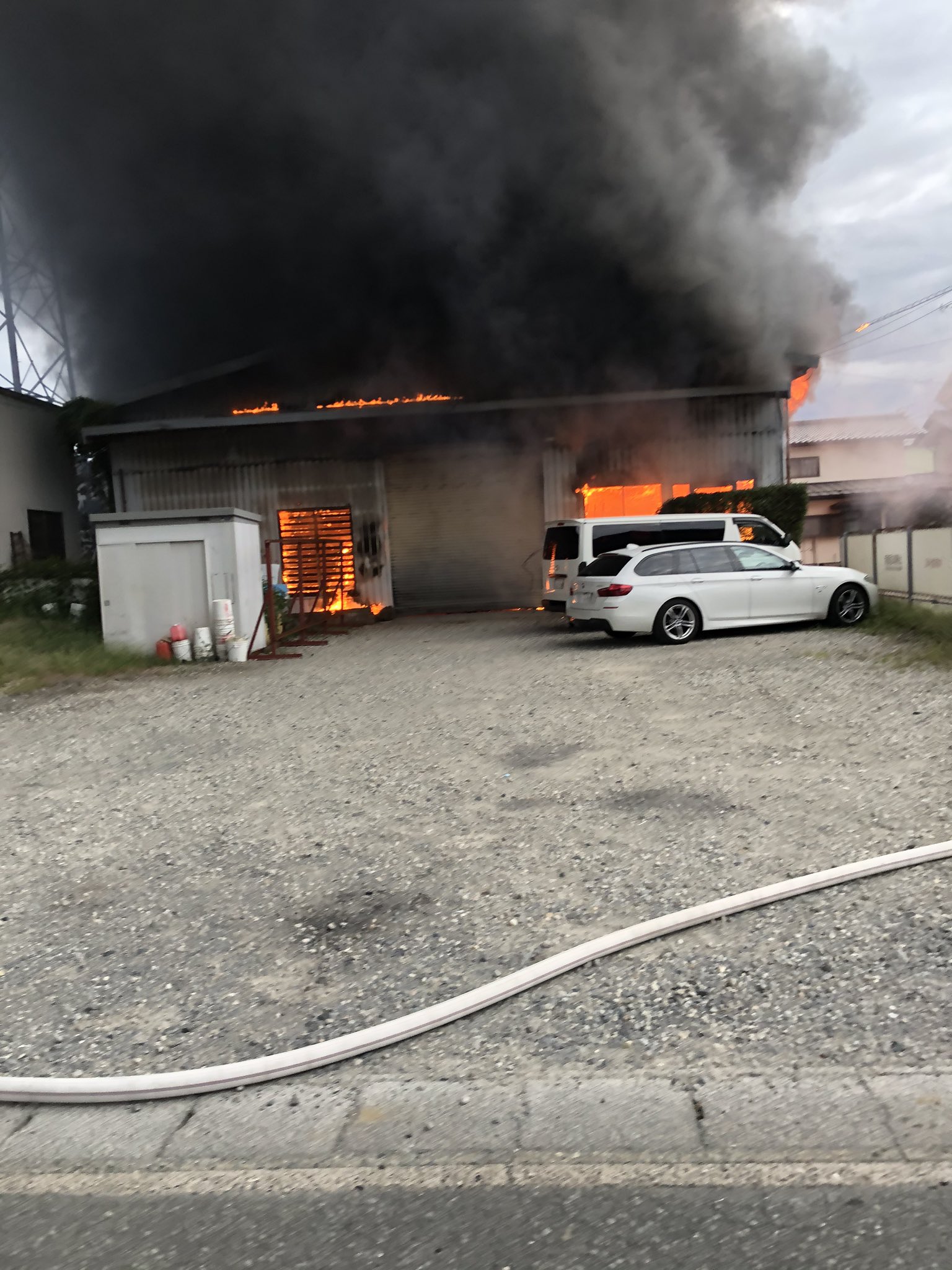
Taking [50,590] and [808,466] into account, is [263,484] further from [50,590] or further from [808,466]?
[808,466]

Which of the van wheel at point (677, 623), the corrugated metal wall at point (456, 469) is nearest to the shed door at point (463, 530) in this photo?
the corrugated metal wall at point (456, 469)

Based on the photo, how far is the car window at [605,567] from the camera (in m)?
11.3

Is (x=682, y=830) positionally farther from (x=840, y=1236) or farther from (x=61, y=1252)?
(x=61, y=1252)

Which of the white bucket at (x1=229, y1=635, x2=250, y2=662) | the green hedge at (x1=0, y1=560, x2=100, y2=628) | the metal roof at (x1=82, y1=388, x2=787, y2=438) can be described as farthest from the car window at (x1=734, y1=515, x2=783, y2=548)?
the green hedge at (x1=0, y1=560, x2=100, y2=628)

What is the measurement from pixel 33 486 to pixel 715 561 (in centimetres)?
1376

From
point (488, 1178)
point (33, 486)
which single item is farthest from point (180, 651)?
point (488, 1178)

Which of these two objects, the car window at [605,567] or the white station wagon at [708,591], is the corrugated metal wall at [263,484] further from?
the white station wagon at [708,591]

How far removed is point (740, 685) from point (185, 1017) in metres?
6.07

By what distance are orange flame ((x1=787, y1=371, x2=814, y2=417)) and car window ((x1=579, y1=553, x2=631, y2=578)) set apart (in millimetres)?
7861

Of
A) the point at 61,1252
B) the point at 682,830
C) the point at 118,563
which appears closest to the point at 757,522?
the point at 118,563

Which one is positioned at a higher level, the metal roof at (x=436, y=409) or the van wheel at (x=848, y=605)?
the metal roof at (x=436, y=409)

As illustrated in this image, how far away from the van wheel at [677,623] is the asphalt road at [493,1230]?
923 cm

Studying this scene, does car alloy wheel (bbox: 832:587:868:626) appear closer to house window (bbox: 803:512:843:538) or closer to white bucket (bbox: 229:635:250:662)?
white bucket (bbox: 229:635:250:662)

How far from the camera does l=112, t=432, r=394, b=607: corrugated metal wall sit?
17.7 meters
